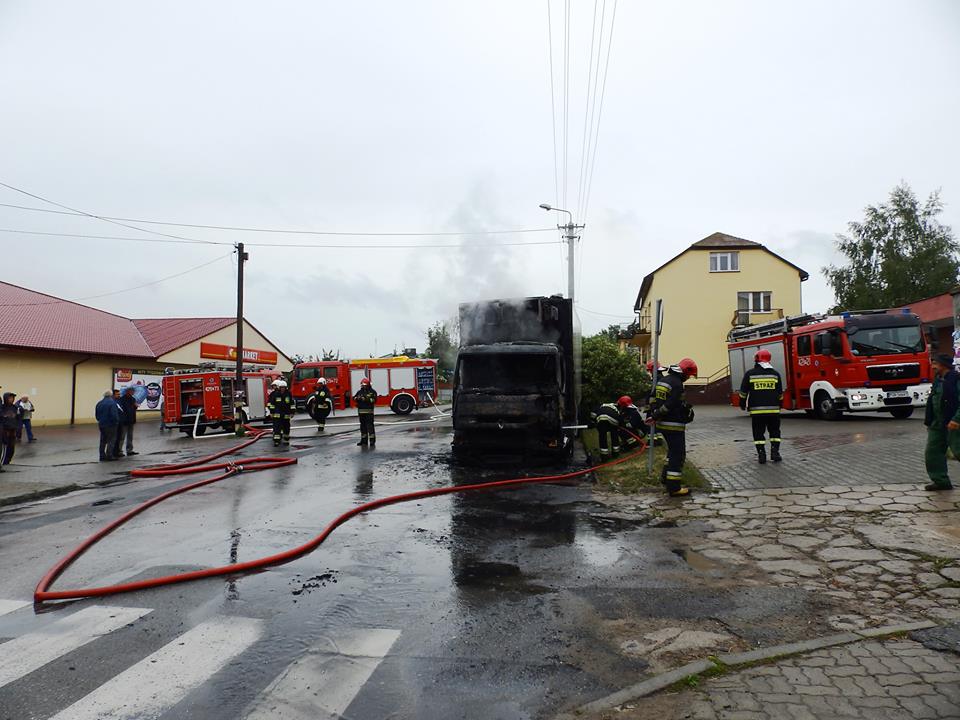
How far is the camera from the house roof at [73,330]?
86.2 ft

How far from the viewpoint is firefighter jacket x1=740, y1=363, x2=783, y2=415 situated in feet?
31.1

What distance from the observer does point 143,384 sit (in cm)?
3189

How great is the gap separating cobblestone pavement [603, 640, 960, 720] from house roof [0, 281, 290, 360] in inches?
1090

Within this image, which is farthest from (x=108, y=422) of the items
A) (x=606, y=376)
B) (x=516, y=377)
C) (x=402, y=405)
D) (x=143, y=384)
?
(x=143, y=384)

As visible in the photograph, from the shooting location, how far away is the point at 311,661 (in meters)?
3.58

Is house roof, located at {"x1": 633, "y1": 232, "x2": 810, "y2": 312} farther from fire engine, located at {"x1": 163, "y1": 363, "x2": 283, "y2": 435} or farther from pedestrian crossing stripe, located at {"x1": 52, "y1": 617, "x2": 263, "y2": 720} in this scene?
pedestrian crossing stripe, located at {"x1": 52, "y1": 617, "x2": 263, "y2": 720}

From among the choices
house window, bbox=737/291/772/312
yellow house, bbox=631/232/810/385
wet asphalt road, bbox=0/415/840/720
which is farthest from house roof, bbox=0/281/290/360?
house window, bbox=737/291/772/312

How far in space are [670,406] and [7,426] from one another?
12493mm

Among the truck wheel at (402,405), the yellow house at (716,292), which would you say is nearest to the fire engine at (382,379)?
the truck wheel at (402,405)

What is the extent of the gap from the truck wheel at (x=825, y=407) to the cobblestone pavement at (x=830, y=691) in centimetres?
1349

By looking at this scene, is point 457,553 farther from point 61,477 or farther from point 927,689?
point 61,477

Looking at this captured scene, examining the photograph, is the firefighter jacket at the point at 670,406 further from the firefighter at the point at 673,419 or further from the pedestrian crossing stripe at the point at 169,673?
the pedestrian crossing stripe at the point at 169,673


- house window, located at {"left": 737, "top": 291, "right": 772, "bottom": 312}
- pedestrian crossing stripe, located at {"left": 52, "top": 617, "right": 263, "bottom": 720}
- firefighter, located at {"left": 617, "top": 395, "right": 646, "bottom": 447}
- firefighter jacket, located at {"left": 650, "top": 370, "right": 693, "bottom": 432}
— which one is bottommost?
pedestrian crossing stripe, located at {"left": 52, "top": 617, "right": 263, "bottom": 720}

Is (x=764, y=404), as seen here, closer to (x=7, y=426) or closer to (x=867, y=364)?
(x=867, y=364)
